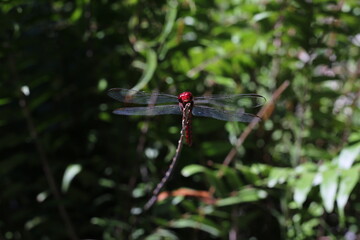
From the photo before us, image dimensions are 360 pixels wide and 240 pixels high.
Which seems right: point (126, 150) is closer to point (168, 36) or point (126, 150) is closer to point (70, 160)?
point (70, 160)

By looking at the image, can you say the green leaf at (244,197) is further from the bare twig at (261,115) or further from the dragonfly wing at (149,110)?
the dragonfly wing at (149,110)

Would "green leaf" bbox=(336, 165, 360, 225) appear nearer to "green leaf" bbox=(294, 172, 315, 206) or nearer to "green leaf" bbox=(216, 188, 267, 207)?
"green leaf" bbox=(294, 172, 315, 206)

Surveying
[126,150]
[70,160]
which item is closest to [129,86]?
[126,150]

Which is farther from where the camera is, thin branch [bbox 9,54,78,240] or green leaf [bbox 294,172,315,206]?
thin branch [bbox 9,54,78,240]

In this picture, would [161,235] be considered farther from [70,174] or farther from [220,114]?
[220,114]

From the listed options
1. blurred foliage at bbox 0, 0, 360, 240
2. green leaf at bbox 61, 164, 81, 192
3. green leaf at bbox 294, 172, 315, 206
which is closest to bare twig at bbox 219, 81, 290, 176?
blurred foliage at bbox 0, 0, 360, 240

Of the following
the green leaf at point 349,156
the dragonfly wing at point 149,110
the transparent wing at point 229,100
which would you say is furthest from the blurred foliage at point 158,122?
the dragonfly wing at point 149,110
